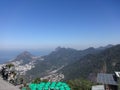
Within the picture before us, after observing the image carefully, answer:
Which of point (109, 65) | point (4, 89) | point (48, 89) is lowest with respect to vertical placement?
point (109, 65)

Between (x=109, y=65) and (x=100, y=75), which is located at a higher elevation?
(x=100, y=75)

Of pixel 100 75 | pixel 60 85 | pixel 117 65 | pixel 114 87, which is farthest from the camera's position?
pixel 117 65

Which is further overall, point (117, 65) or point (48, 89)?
point (117, 65)

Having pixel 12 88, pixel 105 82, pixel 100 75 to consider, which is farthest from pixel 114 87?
pixel 12 88

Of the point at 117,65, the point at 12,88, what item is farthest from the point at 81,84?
the point at 117,65

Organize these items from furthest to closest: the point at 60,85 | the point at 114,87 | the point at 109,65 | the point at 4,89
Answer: the point at 109,65 → the point at 114,87 → the point at 60,85 → the point at 4,89

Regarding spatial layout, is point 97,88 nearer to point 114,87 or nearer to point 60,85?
point 114,87

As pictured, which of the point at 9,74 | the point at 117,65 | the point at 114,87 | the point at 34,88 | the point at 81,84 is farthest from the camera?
the point at 117,65

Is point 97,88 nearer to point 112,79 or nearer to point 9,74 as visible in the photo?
point 112,79

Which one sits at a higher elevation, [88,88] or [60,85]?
[60,85]
